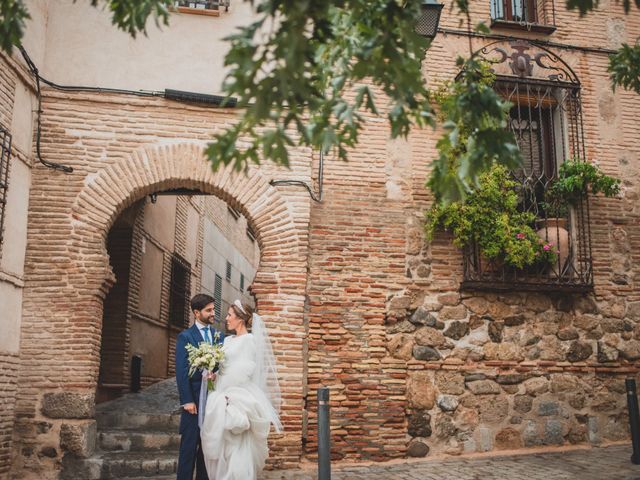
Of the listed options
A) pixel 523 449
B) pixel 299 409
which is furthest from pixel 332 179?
pixel 523 449

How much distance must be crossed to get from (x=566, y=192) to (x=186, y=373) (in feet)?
18.0

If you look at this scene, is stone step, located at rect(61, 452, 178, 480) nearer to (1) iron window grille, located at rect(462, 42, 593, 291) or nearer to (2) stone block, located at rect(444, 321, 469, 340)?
(2) stone block, located at rect(444, 321, 469, 340)

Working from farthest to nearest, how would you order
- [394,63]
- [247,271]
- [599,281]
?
[247,271]
[599,281]
[394,63]

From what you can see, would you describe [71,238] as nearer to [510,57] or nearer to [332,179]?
[332,179]

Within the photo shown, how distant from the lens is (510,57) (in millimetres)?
9359

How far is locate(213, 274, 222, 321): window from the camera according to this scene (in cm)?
1730

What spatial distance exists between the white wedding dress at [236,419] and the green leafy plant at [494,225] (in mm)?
3260

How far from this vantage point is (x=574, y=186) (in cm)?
Result: 885

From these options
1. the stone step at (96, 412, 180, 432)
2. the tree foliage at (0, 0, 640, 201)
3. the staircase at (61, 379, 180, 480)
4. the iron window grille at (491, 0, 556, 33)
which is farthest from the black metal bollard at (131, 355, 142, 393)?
the tree foliage at (0, 0, 640, 201)

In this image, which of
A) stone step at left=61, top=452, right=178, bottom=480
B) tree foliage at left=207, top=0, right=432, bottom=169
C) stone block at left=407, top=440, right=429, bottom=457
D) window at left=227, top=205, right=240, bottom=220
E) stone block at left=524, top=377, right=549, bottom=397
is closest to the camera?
tree foliage at left=207, top=0, right=432, bottom=169

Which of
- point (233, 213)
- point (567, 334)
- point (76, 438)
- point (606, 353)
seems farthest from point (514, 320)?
point (233, 213)

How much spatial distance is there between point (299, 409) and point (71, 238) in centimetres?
325

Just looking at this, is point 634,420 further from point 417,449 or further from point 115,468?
point 115,468

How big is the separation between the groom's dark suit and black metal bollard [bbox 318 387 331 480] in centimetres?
117
